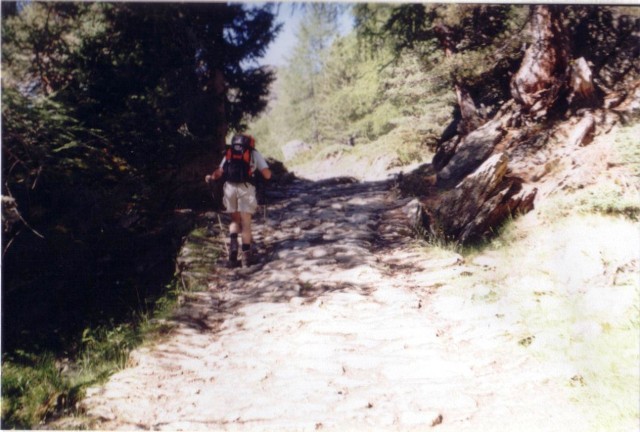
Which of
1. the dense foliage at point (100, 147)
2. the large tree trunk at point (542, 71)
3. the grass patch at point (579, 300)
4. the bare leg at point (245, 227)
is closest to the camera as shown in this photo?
the grass patch at point (579, 300)

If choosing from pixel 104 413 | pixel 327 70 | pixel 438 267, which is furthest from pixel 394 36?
pixel 104 413

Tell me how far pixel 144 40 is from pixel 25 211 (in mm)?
2282

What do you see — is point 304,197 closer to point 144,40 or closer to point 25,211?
point 144,40

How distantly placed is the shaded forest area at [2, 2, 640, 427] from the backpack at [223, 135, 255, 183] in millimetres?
581

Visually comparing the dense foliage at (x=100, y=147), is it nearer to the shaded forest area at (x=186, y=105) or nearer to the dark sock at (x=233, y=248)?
the shaded forest area at (x=186, y=105)

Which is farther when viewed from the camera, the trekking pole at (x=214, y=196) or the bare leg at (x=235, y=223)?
the bare leg at (x=235, y=223)

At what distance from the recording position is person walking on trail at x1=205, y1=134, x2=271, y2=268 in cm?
464

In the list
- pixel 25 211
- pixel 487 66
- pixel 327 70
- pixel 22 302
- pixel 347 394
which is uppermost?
pixel 327 70

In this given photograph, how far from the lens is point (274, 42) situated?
4980 millimetres

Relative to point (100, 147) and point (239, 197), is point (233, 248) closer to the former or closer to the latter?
point (239, 197)

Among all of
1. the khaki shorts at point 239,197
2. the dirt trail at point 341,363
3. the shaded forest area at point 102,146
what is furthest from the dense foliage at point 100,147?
the dirt trail at point 341,363

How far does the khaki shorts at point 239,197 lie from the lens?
4840 millimetres

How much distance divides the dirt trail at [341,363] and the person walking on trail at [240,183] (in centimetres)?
45

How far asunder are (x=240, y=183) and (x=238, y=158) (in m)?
0.33
